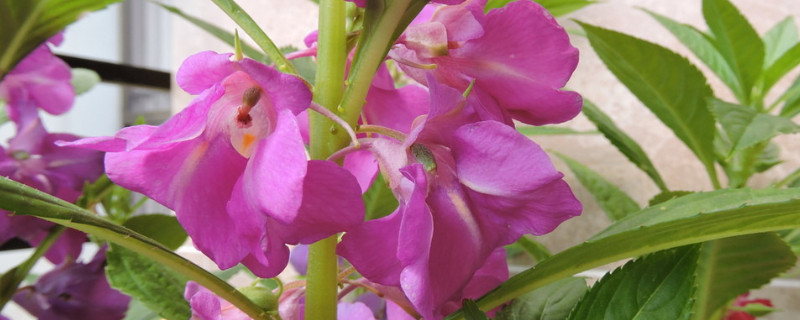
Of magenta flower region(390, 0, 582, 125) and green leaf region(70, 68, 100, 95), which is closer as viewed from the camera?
magenta flower region(390, 0, 582, 125)

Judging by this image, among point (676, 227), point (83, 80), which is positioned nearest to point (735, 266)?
point (676, 227)

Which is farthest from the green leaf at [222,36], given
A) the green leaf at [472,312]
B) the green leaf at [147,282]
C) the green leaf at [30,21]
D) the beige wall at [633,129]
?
the beige wall at [633,129]

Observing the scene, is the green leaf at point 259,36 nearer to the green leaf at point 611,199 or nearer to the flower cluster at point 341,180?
the flower cluster at point 341,180

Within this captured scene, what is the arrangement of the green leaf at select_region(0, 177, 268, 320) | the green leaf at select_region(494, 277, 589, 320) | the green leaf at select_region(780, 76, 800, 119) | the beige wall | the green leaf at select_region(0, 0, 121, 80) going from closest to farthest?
the green leaf at select_region(0, 177, 268, 320) < the green leaf at select_region(494, 277, 589, 320) < the green leaf at select_region(0, 0, 121, 80) < the green leaf at select_region(780, 76, 800, 119) < the beige wall

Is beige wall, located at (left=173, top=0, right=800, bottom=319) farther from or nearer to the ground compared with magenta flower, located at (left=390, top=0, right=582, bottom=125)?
nearer to the ground

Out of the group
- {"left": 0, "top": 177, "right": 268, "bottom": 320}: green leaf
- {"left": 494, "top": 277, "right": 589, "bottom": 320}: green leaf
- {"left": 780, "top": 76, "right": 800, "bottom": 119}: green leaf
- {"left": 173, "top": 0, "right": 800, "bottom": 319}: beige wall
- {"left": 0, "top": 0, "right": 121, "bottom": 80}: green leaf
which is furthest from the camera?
{"left": 173, "top": 0, "right": 800, "bottom": 319}: beige wall

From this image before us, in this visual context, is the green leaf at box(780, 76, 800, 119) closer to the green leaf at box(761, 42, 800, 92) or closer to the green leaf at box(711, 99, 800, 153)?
the green leaf at box(761, 42, 800, 92)

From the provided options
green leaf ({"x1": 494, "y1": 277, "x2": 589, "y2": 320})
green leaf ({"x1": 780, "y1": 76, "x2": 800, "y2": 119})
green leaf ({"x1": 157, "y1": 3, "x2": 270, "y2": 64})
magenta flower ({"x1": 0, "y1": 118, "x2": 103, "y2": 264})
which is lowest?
magenta flower ({"x1": 0, "y1": 118, "x2": 103, "y2": 264})

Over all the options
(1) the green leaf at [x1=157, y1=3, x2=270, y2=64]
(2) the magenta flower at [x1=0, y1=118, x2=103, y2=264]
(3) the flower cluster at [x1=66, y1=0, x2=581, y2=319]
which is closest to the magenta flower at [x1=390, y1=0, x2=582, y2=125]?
(3) the flower cluster at [x1=66, y1=0, x2=581, y2=319]
